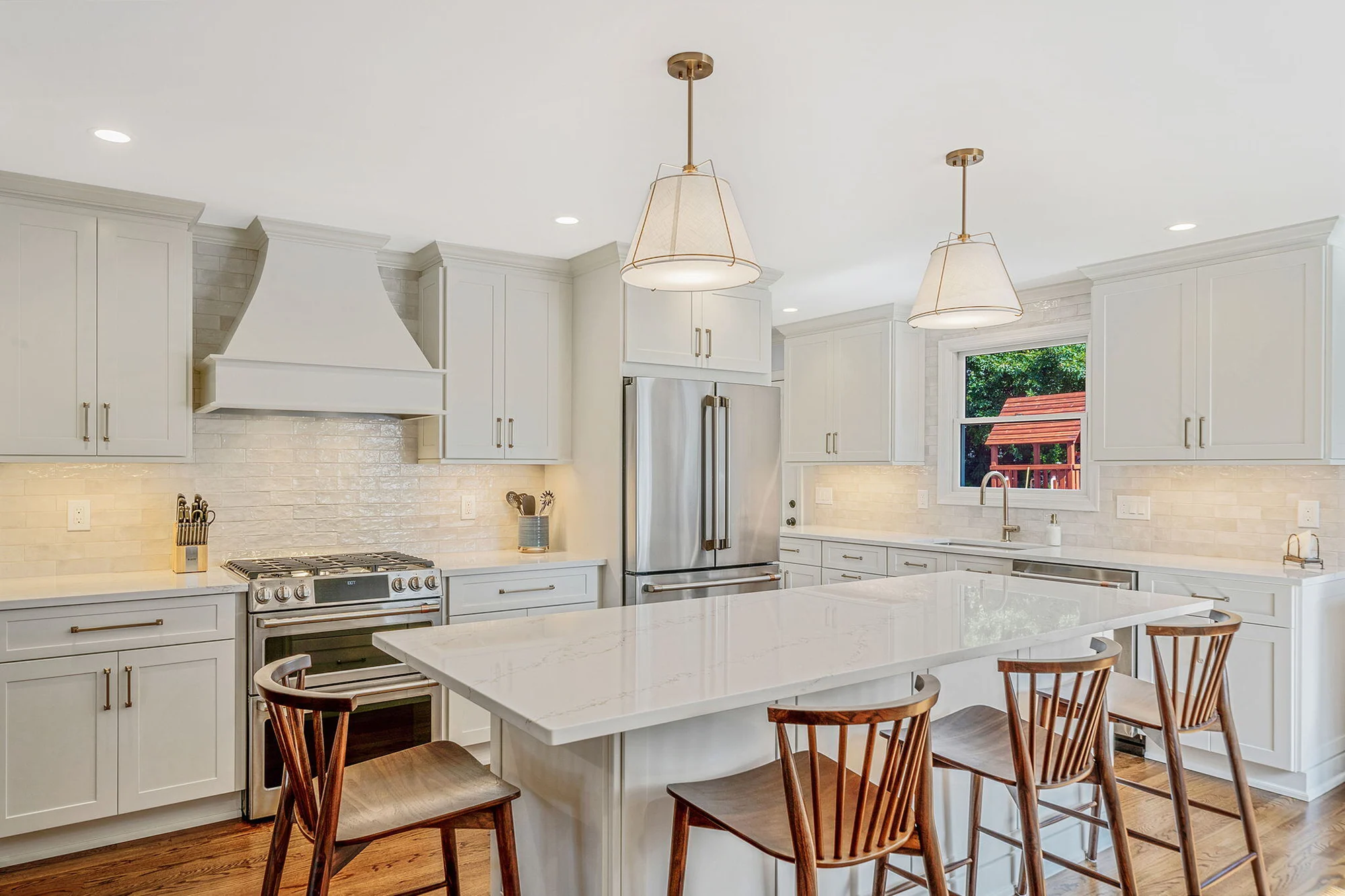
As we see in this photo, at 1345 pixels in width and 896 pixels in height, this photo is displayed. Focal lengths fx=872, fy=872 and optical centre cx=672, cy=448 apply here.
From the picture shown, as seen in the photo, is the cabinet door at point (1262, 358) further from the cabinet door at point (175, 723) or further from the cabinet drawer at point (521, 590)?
the cabinet door at point (175, 723)

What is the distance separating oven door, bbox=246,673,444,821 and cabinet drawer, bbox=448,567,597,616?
0.37m

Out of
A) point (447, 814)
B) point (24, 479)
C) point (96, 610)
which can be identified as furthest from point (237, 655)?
point (447, 814)

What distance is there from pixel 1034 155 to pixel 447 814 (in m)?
2.53

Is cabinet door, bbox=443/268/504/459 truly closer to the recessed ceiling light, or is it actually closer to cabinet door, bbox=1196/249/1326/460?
the recessed ceiling light

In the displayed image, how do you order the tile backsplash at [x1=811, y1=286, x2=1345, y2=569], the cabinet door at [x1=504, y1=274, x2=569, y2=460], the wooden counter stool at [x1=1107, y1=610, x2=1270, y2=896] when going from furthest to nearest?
the cabinet door at [x1=504, y1=274, x2=569, y2=460], the tile backsplash at [x1=811, y1=286, x2=1345, y2=569], the wooden counter stool at [x1=1107, y1=610, x2=1270, y2=896]

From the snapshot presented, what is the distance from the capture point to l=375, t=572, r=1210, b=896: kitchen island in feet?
5.35

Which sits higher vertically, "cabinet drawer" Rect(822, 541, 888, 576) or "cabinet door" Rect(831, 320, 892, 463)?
"cabinet door" Rect(831, 320, 892, 463)

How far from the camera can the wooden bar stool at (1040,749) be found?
190 centimetres

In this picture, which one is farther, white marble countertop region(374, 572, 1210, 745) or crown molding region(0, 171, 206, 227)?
crown molding region(0, 171, 206, 227)

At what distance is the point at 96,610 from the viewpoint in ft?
9.63

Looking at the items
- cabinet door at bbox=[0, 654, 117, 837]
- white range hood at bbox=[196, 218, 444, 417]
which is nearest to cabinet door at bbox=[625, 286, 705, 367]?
white range hood at bbox=[196, 218, 444, 417]

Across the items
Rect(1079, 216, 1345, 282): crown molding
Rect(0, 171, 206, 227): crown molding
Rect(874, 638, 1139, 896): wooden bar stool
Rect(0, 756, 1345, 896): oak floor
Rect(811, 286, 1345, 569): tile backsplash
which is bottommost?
Rect(0, 756, 1345, 896): oak floor

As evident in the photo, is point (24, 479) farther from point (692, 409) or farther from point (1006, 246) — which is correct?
point (1006, 246)

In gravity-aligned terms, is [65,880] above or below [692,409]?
below
